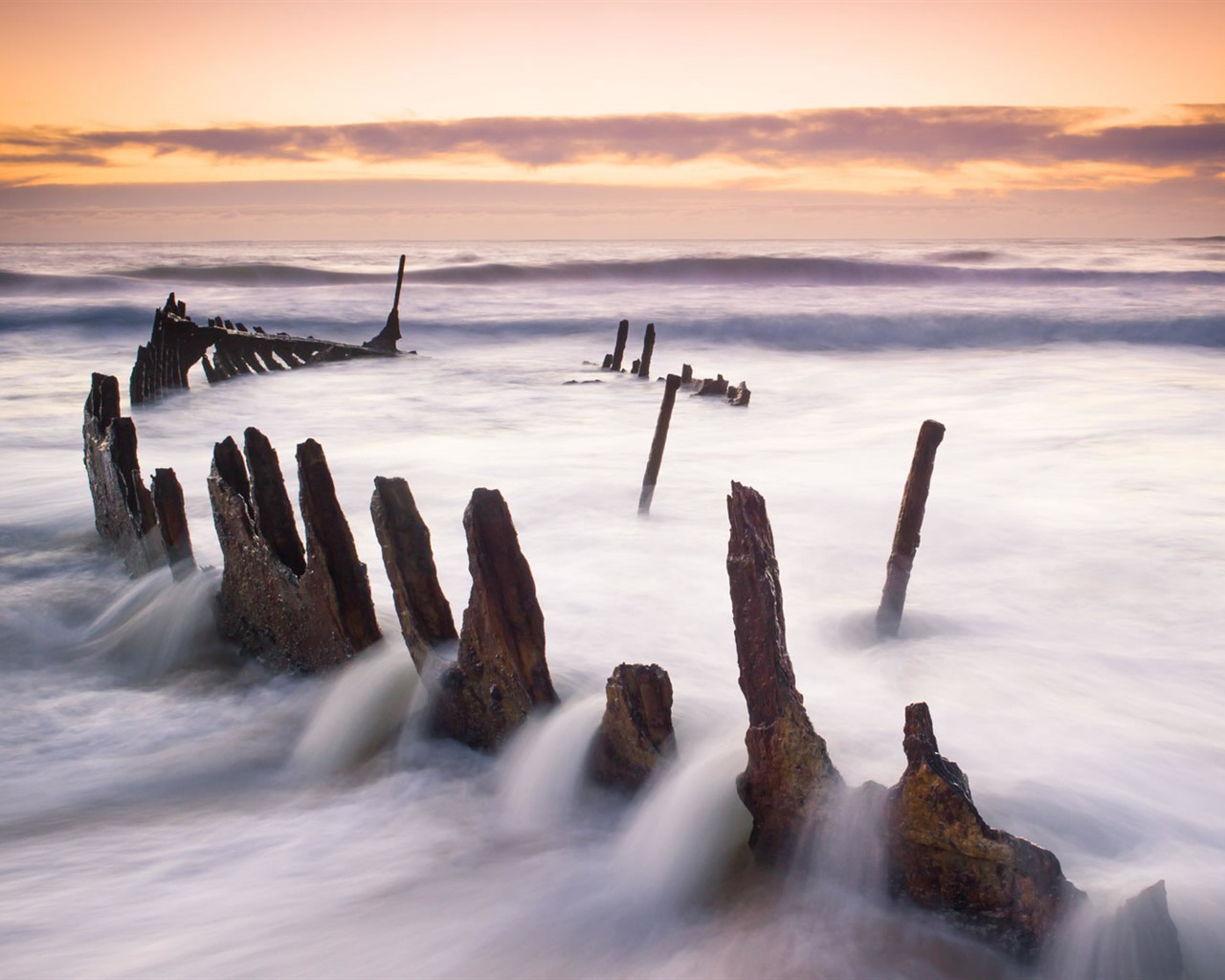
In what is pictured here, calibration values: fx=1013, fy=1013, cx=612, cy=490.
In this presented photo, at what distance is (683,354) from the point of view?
2552 cm

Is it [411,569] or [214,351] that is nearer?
[411,569]

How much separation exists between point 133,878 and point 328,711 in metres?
1.02

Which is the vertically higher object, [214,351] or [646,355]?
[646,355]

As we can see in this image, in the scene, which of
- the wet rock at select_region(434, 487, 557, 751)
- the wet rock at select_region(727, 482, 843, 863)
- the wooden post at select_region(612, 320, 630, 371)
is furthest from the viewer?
the wooden post at select_region(612, 320, 630, 371)

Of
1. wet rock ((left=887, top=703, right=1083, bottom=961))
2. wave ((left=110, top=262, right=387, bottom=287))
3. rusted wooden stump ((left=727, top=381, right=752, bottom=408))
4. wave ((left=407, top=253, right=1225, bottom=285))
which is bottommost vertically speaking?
rusted wooden stump ((left=727, top=381, right=752, bottom=408))

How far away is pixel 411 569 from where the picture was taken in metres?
4.04

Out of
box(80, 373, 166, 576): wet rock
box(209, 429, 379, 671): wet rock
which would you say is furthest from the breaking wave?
box(209, 429, 379, 671): wet rock

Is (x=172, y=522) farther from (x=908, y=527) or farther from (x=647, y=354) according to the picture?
(x=647, y=354)

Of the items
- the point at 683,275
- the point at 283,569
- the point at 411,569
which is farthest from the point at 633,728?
the point at 683,275

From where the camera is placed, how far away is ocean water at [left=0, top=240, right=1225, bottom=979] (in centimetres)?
299

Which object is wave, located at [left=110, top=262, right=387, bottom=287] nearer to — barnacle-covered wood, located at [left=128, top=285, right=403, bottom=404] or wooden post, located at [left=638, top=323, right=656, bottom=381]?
barnacle-covered wood, located at [left=128, top=285, right=403, bottom=404]

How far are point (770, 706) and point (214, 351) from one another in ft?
50.4

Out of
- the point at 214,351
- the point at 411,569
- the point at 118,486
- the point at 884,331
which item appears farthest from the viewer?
the point at 884,331

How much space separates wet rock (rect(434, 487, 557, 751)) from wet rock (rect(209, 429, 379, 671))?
0.69m
